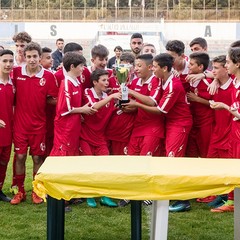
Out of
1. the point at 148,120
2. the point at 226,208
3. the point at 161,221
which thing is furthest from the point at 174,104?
the point at 161,221

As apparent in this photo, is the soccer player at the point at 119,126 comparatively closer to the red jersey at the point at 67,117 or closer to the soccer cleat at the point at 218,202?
the red jersey at the point at 67,117

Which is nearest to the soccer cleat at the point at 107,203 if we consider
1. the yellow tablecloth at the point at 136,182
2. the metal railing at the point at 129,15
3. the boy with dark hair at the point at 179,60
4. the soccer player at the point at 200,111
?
the soccer player at the point at 200,111

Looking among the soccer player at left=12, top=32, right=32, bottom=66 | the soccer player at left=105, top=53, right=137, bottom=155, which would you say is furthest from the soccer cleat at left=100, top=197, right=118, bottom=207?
the soccer player at left=12, top=32, right=32, bottom=66

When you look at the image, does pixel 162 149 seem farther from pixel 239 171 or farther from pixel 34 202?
pixel 239 171

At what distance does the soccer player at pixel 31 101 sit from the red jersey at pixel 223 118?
5.08 ft

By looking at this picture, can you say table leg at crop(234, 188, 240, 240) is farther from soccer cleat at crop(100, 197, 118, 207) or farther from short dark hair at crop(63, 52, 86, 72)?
short dark hair at crop(63, 52, 86, 72)

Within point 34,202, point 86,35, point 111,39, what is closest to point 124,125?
point 34,202

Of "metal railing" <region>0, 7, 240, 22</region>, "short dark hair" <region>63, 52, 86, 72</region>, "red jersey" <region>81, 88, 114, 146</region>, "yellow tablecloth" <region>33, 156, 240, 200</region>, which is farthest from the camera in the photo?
"metal railing" <region>0, 7, 240, 22</region>

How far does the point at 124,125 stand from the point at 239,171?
95.6 inches

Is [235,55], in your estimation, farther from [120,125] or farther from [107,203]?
[107,203]

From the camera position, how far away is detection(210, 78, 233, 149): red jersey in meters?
5.73

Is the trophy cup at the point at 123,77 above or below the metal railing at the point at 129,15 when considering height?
below

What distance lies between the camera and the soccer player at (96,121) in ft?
18.9

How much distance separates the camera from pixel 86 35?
3106 cm
